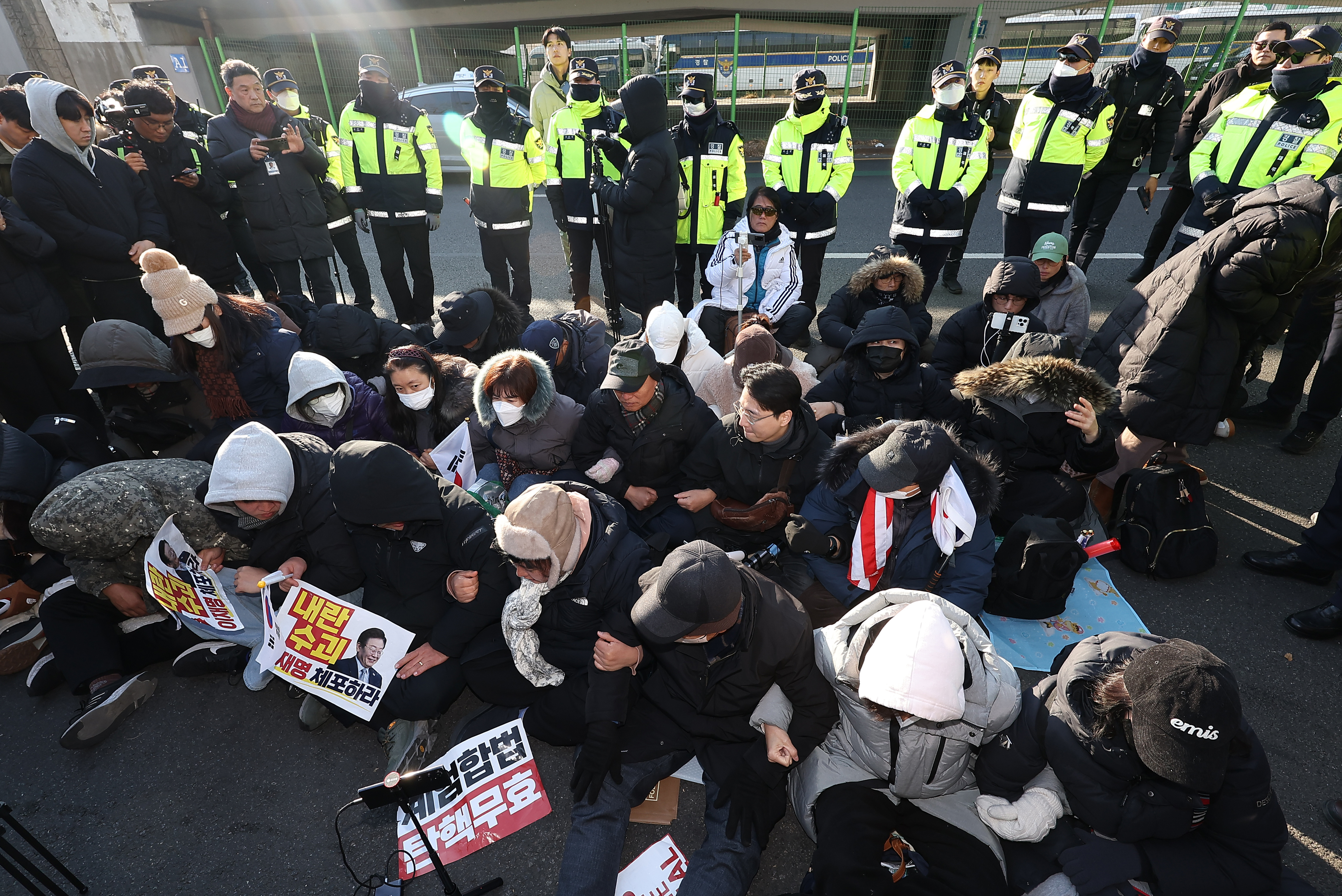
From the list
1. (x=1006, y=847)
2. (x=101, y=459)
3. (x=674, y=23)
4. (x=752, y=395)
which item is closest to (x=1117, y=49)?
(x=674, y=23)

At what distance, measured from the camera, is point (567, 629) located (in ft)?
9.22

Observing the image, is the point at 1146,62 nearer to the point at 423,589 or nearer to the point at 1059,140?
the point at 1059,140

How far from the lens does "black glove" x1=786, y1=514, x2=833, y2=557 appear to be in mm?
3027

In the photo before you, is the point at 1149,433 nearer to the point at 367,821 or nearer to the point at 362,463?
the point at 362,463

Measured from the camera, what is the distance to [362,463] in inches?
105

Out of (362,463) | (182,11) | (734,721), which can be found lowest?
(734,721)

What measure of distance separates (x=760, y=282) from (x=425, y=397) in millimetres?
2706

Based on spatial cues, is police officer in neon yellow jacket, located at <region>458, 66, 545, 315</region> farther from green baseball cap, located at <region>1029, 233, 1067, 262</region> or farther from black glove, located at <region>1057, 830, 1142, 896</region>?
black glove, located at <region>1057, 830, 1142, 896</region>

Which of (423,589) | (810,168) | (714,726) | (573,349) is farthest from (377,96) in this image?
(714,726)

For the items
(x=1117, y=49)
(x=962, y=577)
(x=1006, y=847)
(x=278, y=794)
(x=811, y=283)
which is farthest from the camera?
(x=1117, y=49)

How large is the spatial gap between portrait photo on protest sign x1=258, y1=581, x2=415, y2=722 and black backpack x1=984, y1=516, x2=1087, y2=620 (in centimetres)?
273

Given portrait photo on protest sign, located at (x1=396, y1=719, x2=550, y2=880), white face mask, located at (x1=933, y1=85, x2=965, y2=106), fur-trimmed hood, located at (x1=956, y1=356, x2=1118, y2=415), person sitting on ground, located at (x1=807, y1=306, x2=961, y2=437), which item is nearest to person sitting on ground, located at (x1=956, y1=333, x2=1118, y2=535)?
fur-trimmed hood, located at (x1=956, y1=356, x2=1118, y2=415)

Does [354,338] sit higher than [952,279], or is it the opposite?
[354,338]

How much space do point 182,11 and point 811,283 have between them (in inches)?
639
